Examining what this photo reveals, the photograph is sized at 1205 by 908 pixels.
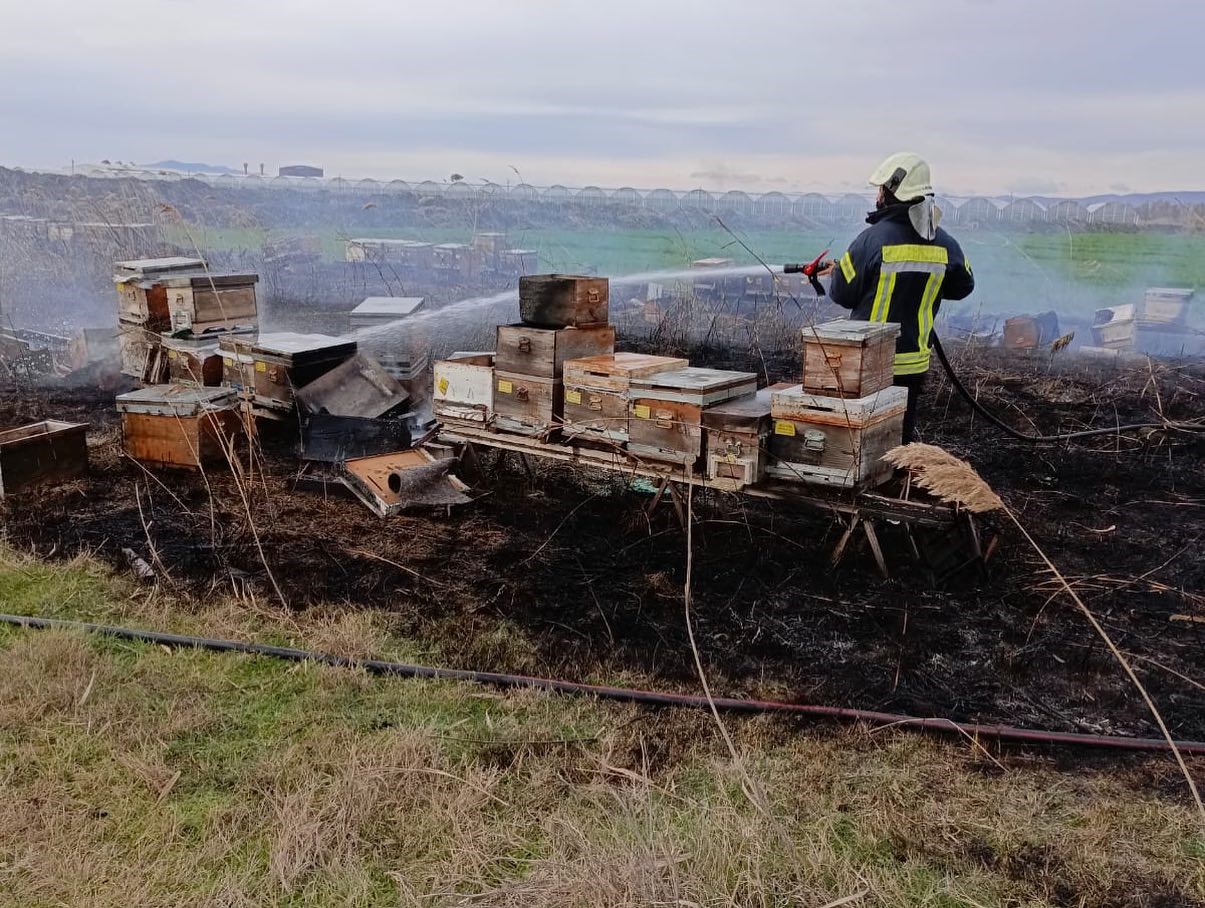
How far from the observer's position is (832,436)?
5332 mm

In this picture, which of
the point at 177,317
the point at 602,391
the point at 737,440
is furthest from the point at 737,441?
the point at 177,317

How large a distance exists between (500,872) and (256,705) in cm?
170

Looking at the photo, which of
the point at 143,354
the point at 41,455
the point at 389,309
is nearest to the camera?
the point at 41,455

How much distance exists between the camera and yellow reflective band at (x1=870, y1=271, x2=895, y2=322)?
6105 millimetres

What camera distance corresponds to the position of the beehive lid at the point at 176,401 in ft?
24.8

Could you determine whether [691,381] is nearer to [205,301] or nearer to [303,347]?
[303,347]

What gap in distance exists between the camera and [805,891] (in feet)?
9.85

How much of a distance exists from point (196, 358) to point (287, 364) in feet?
3.98

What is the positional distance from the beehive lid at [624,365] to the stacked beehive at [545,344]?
160 millimetres

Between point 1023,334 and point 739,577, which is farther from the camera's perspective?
point 1023,334

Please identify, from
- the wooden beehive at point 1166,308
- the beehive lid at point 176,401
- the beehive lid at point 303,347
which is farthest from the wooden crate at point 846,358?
the wooden beehive at point 1166,308

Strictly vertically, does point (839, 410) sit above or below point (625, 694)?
above

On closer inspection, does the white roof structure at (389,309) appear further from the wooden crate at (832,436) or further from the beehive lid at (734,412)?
the wooden crate at (832,436)

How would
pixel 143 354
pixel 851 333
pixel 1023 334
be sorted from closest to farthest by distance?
1. pixel 851 333
2. pixel 143 354
3. pixel 1023 334
